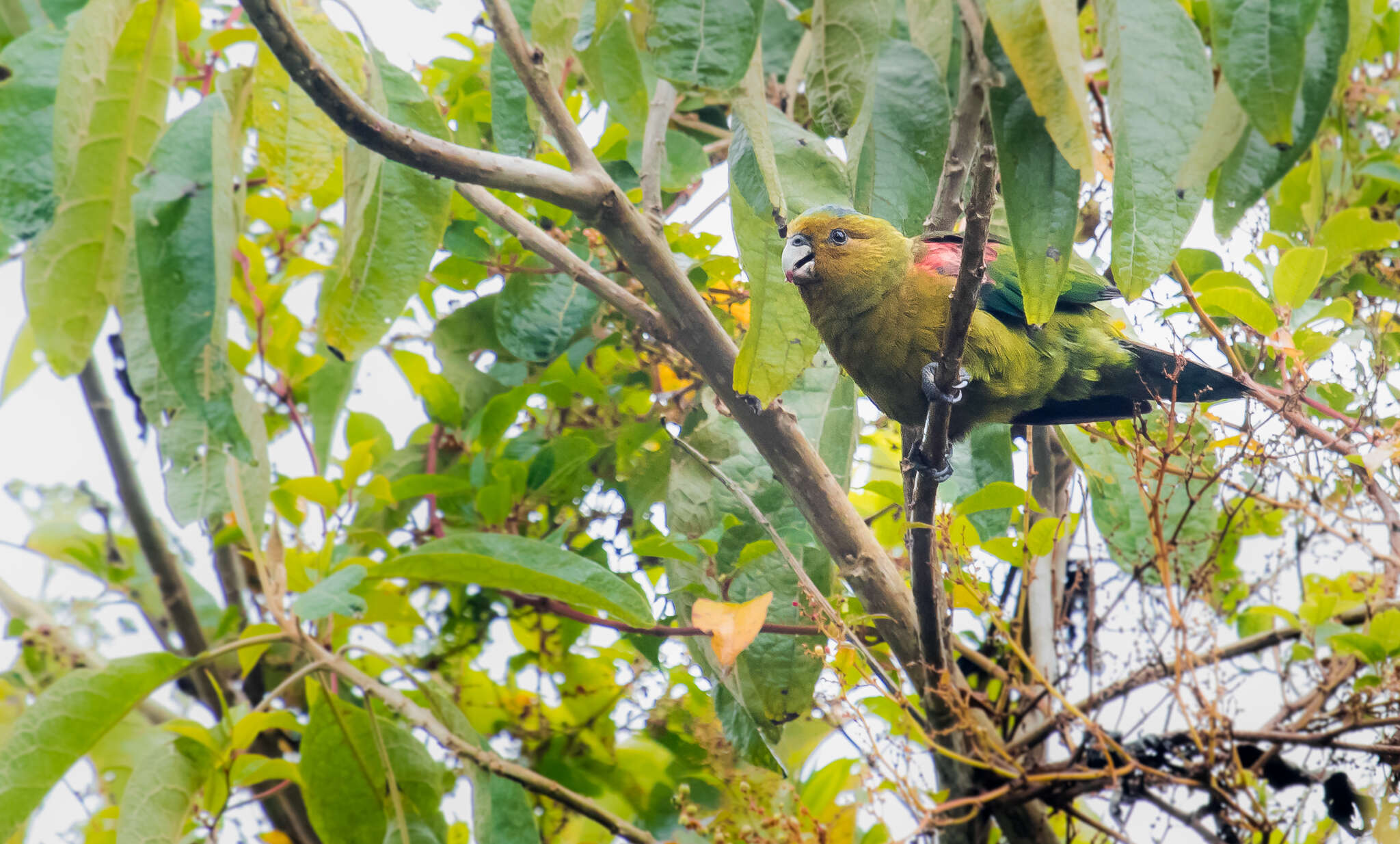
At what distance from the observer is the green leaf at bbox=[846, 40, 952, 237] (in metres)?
0.87

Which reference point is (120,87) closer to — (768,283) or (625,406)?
(768,283)

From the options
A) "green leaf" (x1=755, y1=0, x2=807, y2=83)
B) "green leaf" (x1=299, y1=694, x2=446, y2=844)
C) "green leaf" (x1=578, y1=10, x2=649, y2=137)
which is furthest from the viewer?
"green leaf" (x1=755, y1=0, x2=807, y2=83)

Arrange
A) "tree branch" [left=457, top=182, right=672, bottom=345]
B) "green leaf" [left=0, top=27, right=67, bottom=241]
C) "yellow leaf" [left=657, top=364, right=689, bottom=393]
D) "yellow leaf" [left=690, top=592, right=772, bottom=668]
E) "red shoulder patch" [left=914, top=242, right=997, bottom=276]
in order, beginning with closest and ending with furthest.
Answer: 1. "green leaf" [left=0, top=27, right=67, bottom=241]
2. "yellow leaf" [left=690, top=592, right=772, bottom=668]
3. "tree branch" [left=457, top=182, right=672, bottom=345]
4. "red shoulder patch" [left=914, top=242, right=997, bottom=276]
5. "yellow leaf" [left=657, top=364, right=689, bottom=393]

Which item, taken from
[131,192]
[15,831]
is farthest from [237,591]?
[131,192]

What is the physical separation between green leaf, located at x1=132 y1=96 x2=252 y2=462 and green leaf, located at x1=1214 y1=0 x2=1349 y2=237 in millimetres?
846

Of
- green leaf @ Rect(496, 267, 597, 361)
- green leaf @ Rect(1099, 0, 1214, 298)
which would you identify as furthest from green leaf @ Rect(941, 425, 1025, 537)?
green leaf @ Rect(1099, 0, 1214, 298)

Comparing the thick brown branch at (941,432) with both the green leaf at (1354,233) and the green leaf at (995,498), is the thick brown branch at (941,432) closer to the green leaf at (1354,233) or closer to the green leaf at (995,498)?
the green leaf at (995,498)

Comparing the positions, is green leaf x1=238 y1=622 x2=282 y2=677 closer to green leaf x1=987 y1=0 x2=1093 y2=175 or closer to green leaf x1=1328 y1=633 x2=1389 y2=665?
green leaf x1=987 y1=0 x2=1093 y2=175

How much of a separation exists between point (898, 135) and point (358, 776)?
1418 millimetres

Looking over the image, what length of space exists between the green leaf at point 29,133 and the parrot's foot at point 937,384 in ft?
3.18

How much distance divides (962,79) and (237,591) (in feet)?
6.89

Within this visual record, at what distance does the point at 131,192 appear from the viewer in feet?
3.52

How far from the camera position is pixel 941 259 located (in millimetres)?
1634

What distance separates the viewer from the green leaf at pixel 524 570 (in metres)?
1.38
